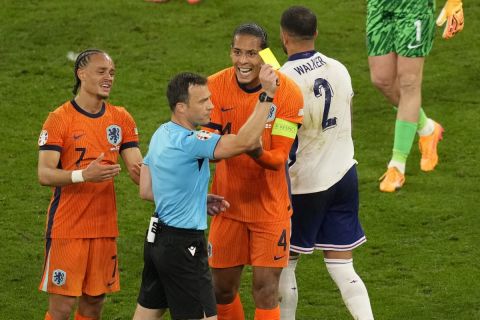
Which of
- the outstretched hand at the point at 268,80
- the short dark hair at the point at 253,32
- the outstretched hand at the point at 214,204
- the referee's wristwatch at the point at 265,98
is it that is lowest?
the outstretched hand at the point at 214,204

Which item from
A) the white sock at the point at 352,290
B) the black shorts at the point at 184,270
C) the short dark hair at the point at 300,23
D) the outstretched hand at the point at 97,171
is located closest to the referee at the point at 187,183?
the black shorts at the point at 184,270

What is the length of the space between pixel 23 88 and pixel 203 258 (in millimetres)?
6889

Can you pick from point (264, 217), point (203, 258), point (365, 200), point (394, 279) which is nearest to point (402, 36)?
point (365, 200)

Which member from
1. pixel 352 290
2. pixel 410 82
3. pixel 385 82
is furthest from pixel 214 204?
pixel 385 82

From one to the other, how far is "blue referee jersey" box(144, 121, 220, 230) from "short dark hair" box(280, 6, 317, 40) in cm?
126

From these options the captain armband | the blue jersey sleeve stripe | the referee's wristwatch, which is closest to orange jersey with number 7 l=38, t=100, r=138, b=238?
the blue jersey sleeve stripe

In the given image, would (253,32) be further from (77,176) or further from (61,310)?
(61,310)

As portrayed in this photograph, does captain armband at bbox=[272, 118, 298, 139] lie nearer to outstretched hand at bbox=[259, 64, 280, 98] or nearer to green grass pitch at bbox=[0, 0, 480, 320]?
outstretched hand at bbox=[259, 64, 280, 98]

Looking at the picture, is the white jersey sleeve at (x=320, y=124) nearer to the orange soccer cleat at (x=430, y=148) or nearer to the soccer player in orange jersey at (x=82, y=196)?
the soccer player in orange jersey at (x=82, y=196)

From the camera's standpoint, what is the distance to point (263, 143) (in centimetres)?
797

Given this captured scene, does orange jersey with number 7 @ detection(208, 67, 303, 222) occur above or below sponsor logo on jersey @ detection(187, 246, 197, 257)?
above

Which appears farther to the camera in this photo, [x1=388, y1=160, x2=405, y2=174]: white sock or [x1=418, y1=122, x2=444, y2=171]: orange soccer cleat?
[x1=418, y1=122, x2=444, y2=171]: orange soccer cleat

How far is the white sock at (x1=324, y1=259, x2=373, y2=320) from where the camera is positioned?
8.52 metres

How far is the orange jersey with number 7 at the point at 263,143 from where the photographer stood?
312 inches
